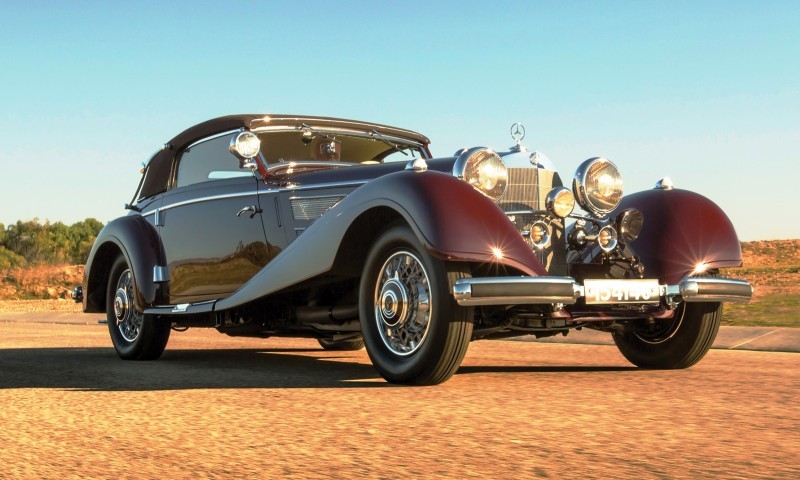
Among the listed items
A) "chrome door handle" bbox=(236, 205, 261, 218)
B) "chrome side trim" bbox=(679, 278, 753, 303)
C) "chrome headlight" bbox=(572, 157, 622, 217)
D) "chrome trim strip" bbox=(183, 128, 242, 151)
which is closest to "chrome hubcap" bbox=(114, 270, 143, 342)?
"chrome trim strip" bbox=(183, 128, 242, 151)

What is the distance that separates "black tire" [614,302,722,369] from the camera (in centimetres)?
592

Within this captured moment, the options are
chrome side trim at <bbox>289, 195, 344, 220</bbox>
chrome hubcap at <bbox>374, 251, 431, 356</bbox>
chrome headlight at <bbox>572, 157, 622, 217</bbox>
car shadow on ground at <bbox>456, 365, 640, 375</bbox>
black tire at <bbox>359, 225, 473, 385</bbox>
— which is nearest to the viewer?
black tire at <bbox>359, 225, 473, 385</bbox>

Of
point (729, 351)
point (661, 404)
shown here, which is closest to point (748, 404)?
point (661, 404)

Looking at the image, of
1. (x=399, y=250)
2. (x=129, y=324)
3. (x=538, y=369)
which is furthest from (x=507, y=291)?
(x=129, y=324)

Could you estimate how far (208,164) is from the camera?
7.59 metres

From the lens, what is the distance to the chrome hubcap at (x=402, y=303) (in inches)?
198

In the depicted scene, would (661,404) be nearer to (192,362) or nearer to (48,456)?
(48,456)

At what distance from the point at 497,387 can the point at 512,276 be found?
63 cm

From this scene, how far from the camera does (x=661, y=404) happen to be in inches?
167

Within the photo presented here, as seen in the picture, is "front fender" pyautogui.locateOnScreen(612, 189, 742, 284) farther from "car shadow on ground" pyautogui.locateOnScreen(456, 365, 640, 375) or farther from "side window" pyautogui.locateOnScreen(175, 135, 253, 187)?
"side window" pyautogui.locateOnScreen(175, 135, 253, 187)

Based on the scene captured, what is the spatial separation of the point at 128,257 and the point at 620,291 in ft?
13.9

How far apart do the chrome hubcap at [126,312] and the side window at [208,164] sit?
948 mm

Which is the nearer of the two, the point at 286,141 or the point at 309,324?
the point at 309,324

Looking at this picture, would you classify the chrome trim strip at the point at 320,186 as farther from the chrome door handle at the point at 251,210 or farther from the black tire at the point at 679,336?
the black tire at the point at 679,336
